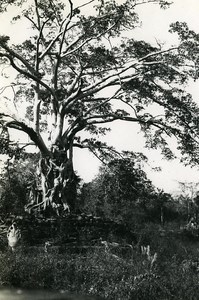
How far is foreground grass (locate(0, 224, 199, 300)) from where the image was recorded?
869cm

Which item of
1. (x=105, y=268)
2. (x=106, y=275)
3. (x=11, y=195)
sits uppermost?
(x=11, y=195)

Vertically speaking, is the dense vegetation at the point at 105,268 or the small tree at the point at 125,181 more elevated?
the small tree at the point at 125,181

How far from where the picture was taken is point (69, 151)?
20.1m

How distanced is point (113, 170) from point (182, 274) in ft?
38.0

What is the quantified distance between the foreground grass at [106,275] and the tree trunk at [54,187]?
5407mm

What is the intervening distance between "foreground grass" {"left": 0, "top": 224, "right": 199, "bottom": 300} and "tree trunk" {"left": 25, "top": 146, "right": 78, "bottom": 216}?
17.7 feet

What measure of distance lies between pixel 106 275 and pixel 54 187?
8802 mm

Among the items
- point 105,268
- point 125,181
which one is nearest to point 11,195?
point 125,181

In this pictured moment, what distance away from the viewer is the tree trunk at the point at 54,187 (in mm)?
17578

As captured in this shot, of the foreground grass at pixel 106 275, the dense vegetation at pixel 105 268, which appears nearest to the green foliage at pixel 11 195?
the dense vegetation at pixel 105 268

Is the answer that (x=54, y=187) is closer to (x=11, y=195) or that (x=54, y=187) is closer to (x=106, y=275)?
(x=11, y=195)

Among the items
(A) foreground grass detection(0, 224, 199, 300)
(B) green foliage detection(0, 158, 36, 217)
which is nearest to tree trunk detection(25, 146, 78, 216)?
(B) green foliage detection(0, 158, 36, 217)

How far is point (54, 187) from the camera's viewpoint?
712 inches

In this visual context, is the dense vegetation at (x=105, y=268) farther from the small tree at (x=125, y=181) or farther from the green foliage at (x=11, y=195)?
the small tree at (x=125, y=181)
